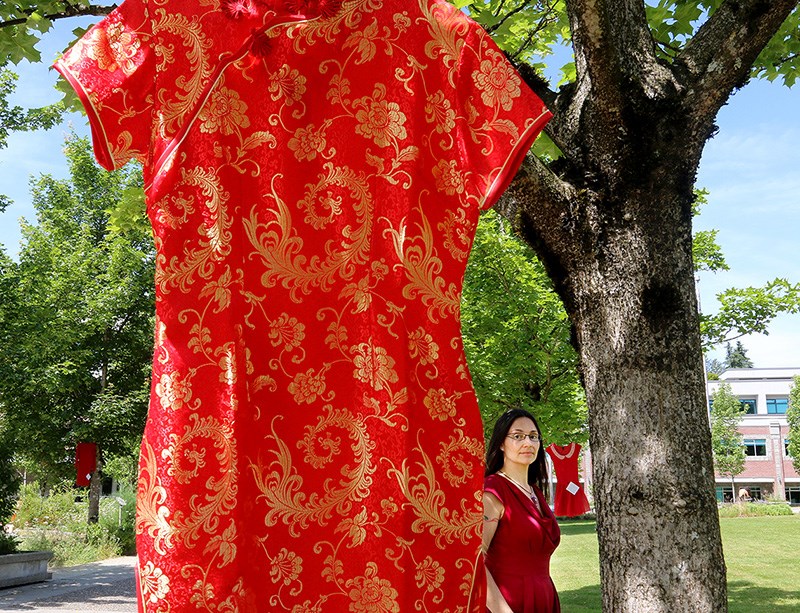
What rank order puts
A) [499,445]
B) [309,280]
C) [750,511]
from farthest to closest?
[750,511]
[499,445]
[309,280]

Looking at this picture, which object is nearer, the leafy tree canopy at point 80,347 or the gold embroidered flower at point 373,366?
the gold embroidered flower at point 373,366

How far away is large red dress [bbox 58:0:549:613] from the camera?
235 cm

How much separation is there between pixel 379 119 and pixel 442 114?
0.23 m

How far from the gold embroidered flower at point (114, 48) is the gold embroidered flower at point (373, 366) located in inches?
47.5

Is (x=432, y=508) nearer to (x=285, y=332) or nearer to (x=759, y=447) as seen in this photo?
(x=285, y=332)

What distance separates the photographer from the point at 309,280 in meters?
2.54

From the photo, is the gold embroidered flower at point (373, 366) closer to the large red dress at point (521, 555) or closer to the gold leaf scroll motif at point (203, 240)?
the gold leaf scroll motif at point (203, 240)

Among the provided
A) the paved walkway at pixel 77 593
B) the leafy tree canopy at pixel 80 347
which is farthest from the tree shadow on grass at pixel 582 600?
the leafy tree canopy at pixel 80 347

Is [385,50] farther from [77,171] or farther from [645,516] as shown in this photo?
[77,171]

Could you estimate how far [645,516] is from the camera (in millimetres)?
3379

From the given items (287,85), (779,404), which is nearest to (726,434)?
(779,404)

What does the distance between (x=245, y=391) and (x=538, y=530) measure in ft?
7.39

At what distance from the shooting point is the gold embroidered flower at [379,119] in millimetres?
2676

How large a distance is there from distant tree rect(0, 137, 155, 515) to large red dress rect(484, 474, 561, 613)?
48.5 feet
